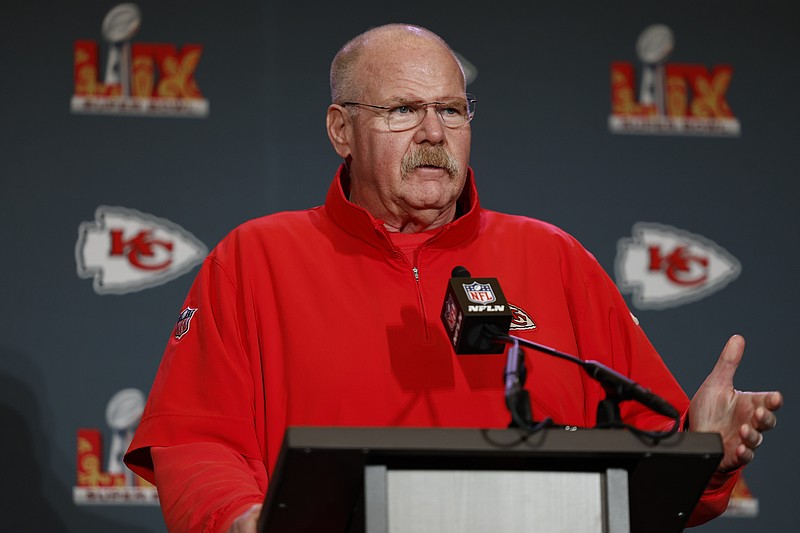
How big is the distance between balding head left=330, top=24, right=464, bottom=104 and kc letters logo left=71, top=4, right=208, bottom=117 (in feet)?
2.75

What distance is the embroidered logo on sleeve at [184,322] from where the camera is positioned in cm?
199

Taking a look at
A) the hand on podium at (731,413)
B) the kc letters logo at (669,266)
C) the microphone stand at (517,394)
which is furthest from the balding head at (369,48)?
the kc letters logo at (669,266)

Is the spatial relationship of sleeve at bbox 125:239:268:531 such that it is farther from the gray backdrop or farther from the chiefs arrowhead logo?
the gray backdrop

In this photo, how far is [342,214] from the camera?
210 centimetres

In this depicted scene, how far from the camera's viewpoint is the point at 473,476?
1260 mm

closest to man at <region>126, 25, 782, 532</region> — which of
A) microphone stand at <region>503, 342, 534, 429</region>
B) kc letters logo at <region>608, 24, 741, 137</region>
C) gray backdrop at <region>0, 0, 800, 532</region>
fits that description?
microphone stand at <region>503, 342, 534, 429</region>

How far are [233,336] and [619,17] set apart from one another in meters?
1.81

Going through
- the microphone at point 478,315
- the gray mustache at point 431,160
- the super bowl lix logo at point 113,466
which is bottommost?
the super bowl lix logo at point 113,466

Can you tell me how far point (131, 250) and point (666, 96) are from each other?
157cm

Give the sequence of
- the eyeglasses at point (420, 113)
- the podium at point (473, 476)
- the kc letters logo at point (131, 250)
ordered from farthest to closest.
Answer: the kc letters logo at point (131, 250) < the eyeglasses at point (420, 113) < the podium at point (473, 476)

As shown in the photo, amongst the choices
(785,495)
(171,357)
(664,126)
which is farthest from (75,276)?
(785,495)

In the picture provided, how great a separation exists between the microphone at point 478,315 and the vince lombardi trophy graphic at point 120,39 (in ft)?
5.90

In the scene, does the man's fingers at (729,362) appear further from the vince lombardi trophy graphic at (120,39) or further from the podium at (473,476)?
the vince lombardi trophy graphic at (120,39)

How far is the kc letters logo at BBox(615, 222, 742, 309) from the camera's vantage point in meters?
3.11
